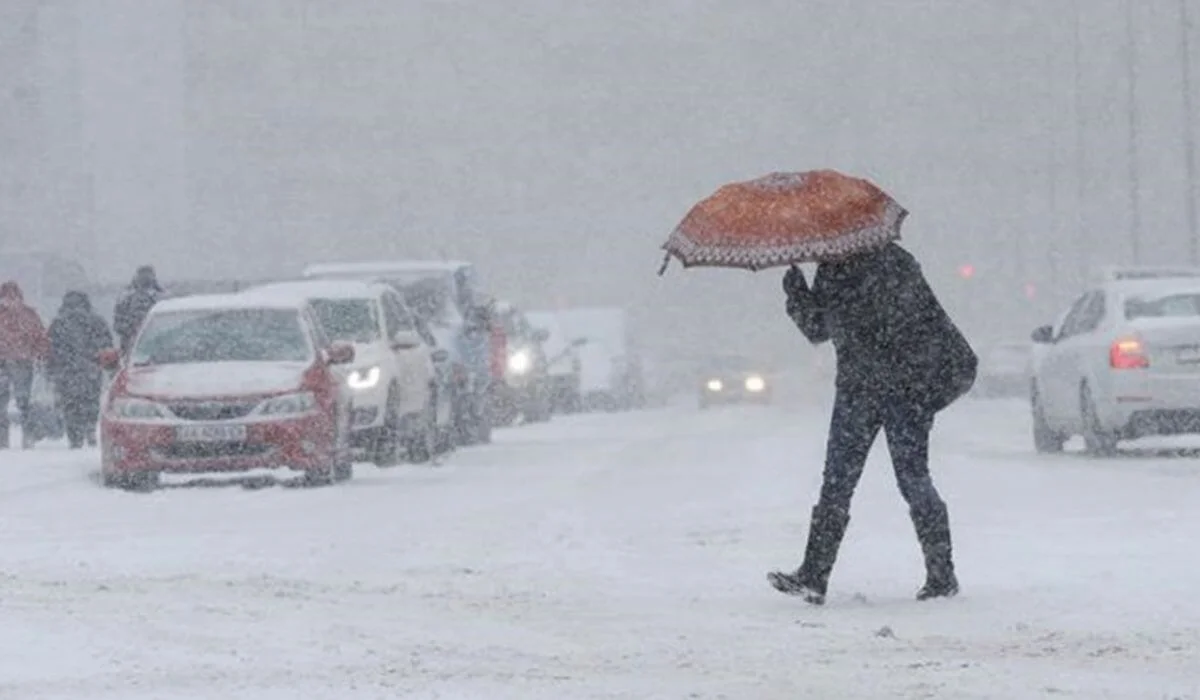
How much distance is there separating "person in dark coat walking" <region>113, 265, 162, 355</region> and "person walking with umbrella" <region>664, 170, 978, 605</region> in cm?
1815

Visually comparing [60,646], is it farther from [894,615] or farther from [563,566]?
[563,566]

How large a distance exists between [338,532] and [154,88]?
70.8m

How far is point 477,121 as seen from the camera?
109 meters

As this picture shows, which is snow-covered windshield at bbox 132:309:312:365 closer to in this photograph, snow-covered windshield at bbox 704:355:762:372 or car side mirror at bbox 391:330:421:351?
car side mirror at bbox 391:330:421:351

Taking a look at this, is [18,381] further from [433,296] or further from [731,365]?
[731,365]

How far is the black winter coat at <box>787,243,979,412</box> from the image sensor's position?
12711 millimetres

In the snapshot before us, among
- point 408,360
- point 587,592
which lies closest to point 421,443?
point 408,360

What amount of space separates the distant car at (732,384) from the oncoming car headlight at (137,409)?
4008 centimetres

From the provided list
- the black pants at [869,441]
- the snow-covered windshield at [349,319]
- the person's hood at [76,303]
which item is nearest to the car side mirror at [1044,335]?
the snow-covered windshield at [349,319]

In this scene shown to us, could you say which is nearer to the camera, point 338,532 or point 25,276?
point 338,532

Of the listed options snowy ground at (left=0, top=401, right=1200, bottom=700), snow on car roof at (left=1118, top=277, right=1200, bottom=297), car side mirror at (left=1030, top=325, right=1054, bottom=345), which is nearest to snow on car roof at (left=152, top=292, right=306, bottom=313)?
→ snowy ground at (left=0, top=401, right=1200, bottom=700)

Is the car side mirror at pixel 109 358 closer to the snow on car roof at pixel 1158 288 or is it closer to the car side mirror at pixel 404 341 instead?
the car side mirror at pixel 404 341

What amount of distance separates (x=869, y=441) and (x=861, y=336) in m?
0.42

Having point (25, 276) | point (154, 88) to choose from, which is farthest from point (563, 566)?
point (154, 88)
